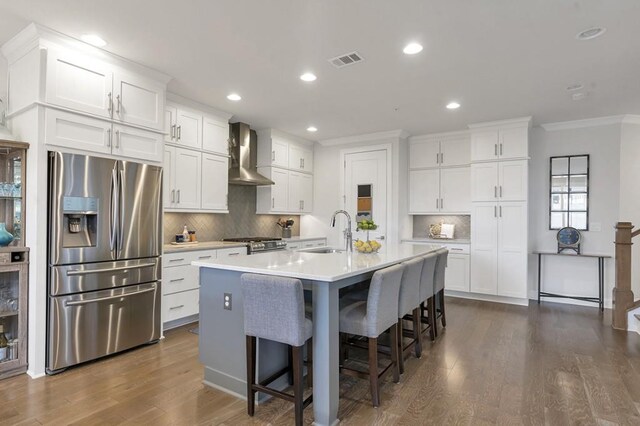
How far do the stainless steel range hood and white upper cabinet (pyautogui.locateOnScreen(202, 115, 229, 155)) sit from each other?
1.02ft

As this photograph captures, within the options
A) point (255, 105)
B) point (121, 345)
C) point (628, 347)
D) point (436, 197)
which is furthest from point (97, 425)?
point (436, 197)

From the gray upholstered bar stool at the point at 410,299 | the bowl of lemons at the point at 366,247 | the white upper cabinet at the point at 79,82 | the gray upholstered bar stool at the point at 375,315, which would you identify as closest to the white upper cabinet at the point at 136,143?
the white upper cabinet at the point at 79,82

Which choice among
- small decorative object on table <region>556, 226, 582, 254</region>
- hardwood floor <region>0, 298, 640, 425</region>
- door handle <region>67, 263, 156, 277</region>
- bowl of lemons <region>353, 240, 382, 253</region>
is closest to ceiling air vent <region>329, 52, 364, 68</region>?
bowl of lemons <region>353, 240, 382, 253</region>

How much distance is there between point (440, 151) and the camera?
601 cm

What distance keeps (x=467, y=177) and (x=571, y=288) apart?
7.22 feet

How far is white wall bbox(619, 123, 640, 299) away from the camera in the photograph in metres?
4.97

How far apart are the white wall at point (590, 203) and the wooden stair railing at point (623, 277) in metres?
0.93

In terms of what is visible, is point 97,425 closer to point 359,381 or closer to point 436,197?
point 359,381

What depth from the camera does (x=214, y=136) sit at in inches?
189

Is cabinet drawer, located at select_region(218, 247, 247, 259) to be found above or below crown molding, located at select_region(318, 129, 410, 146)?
below

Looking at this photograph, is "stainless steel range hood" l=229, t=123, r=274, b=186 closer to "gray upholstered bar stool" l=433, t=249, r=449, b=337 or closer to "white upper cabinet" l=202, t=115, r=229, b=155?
"white upper cabinet" l=202, t=115, r=229, b=155

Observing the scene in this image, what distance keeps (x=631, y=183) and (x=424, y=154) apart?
2855 millimetres

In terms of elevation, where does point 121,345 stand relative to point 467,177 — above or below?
below

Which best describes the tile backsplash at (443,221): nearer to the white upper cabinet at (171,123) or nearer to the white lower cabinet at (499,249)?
the white lower cabinet at (499,249)
